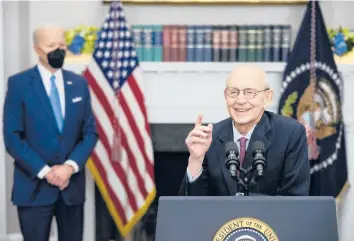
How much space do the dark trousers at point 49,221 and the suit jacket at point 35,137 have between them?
0.18 ft

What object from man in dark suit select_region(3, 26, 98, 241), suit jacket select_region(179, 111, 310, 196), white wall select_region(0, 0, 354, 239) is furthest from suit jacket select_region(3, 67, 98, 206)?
suit jacket select_region(179, 111, 310, 196)

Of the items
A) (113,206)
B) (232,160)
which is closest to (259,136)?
(232,160)

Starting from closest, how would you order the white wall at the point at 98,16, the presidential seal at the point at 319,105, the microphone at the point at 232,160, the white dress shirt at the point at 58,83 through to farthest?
the microphone at the point at 232,160 → the white dress shirt at the point at 58,83 → the presidential seal at the point at 319,105 → the white wall at the point at 98,16

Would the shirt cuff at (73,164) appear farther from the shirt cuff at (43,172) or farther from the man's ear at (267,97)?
the man's ear at (267,97)

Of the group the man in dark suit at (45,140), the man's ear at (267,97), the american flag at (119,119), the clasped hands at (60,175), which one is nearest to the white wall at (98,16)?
the american flag at (119,119)

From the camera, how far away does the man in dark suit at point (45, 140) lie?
13.7 feet

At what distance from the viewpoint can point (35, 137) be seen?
4.20 m

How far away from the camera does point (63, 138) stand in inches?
167

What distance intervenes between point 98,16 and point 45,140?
1.46m

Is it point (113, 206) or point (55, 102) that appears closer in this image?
point (55, 102)

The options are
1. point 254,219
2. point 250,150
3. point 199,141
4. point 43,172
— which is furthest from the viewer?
point 43,172

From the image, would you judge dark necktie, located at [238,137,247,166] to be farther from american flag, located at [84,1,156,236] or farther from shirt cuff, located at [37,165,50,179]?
american flag, located at [84,1,156,236]

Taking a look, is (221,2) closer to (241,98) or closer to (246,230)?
(241,98)

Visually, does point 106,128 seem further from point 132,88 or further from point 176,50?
point 176,50
